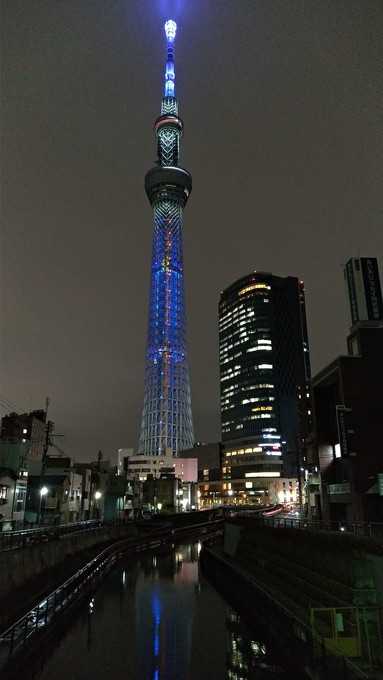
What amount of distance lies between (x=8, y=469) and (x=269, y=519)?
26639mm

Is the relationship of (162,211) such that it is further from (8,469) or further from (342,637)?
(342,637)

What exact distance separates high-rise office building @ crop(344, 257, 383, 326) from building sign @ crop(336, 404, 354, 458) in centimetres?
902

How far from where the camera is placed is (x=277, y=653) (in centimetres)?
2020

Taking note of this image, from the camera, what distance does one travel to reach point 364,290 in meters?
47.8

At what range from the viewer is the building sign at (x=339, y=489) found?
41.3 metres

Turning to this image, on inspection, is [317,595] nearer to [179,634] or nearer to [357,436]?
[179,634]

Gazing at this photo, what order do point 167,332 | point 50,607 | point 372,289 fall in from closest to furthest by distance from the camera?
point 50,607 < point 372,289 < point 167,332

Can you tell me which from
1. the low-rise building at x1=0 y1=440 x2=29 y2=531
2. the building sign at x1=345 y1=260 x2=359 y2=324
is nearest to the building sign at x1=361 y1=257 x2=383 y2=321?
the building sign at x1=345 y1=260 x2=359 y2=324

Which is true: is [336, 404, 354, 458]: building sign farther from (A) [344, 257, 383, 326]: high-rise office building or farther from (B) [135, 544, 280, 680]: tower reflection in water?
(B) [135, 544, 280, 680]: tower reflection in water

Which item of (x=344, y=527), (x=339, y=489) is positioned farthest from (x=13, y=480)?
(x=344, y=527)

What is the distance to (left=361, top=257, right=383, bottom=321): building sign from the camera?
45781 millimetres

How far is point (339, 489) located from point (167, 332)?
118 m

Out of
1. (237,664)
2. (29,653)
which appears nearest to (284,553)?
(237,664)

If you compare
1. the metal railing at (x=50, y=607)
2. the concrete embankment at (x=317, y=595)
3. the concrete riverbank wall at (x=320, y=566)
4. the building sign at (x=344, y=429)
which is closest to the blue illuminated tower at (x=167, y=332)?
the metal railing at (x=50, y=607)
